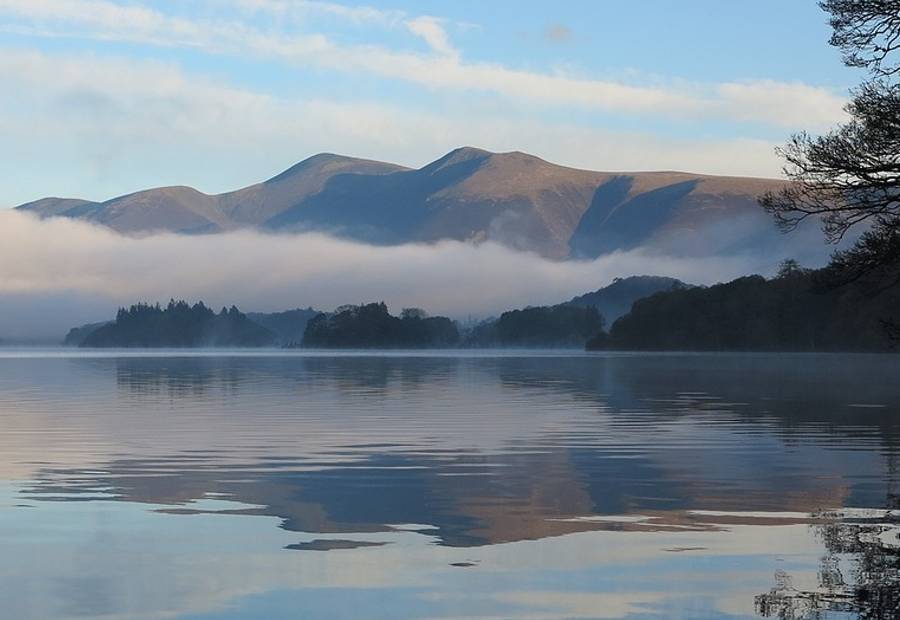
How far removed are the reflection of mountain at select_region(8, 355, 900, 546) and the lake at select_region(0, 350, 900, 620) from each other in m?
0.11

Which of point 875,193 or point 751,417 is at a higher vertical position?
point 875,193

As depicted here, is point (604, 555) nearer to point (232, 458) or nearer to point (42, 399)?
point (232, 458)

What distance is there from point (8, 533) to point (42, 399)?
41.4 metres

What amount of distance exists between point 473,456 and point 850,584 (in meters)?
16.3

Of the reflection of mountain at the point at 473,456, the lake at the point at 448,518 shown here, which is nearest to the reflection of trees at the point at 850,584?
the lake at the point at 448,518

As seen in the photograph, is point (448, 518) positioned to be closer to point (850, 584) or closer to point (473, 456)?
point (850, 584)

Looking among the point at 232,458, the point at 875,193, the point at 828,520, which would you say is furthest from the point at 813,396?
the point at 828,520

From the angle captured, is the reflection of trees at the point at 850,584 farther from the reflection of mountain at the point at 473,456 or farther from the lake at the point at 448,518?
the reflection of mountain at the point at 473,456

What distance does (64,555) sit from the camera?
16297 millimetres

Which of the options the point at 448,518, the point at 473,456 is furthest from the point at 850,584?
the point at 473,456

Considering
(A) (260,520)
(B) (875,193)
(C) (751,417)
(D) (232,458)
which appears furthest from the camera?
(C) (751,417)

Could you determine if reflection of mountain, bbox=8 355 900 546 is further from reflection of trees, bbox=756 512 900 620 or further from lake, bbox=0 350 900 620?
reflection of trees, bbox=756 512 900 620

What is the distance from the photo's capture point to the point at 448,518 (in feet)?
64.3

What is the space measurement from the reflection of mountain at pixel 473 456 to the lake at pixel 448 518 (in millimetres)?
110
